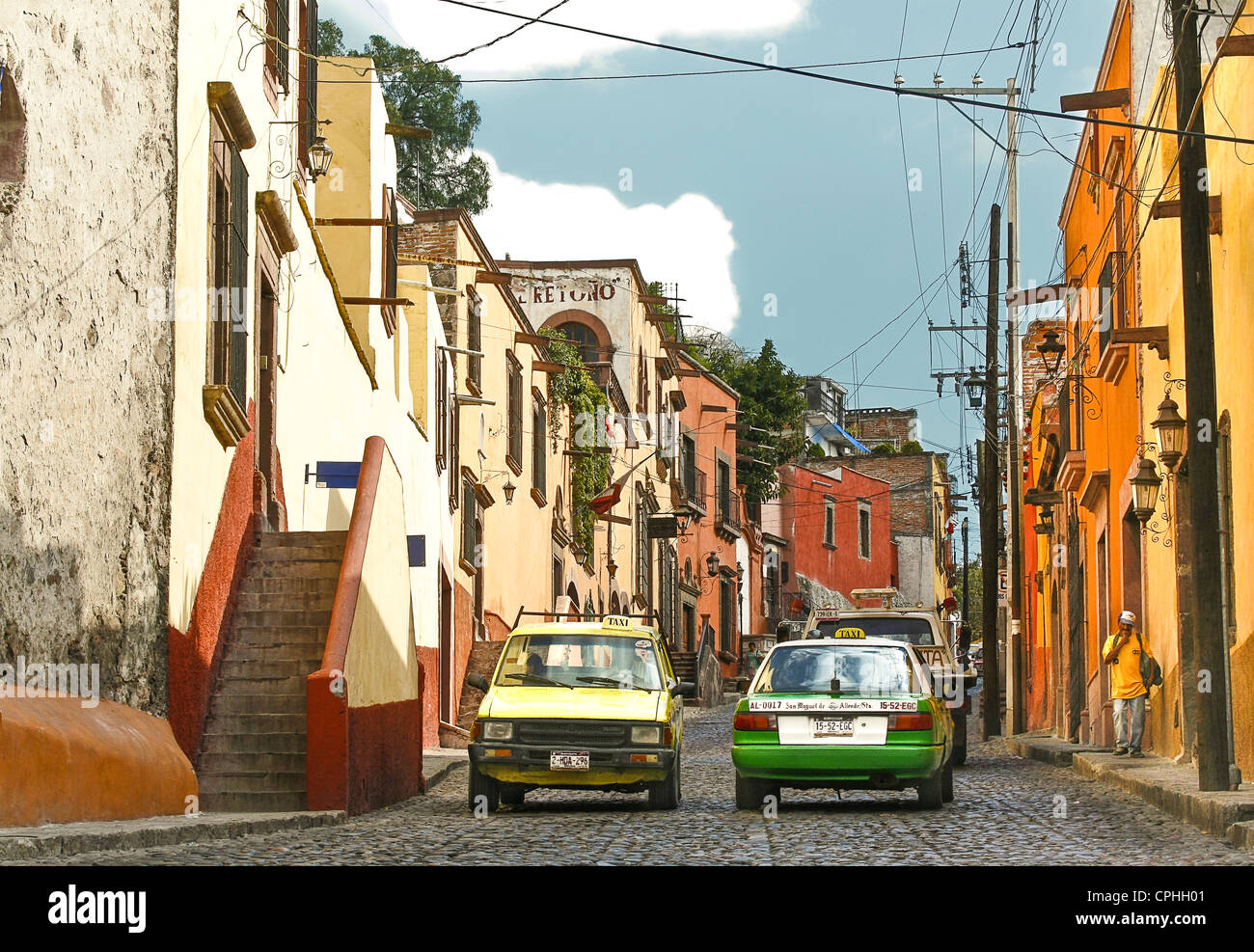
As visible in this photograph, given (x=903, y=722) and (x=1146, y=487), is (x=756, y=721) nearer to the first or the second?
(x=903, y=722)

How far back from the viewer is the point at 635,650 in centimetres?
1673

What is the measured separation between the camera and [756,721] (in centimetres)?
1472

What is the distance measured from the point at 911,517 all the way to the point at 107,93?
7470 cm

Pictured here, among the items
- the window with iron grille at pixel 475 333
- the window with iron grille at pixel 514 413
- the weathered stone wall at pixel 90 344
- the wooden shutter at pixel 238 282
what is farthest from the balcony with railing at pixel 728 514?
the weathered stone wall at pixel 90 344

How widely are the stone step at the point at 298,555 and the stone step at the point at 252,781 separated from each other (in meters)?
3.29

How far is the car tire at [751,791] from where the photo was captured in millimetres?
15117

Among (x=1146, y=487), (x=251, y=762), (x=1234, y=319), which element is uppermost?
(x=1234, y=319)

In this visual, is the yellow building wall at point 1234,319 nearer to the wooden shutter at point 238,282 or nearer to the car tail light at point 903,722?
the car tail light at point 903,722

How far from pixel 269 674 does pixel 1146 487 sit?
35.3 feet

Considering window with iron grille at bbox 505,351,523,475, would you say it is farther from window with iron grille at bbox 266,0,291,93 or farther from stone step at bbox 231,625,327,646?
stone step at bbox 231,625,327,646

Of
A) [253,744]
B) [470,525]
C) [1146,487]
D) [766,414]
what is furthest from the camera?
[766,414]

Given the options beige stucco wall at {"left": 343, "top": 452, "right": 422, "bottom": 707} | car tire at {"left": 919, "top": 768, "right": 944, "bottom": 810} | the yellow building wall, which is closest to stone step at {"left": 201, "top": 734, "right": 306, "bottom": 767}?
beige stucco wall at {"left": 343, "top": 452, "right": 422, "bottom": 707}

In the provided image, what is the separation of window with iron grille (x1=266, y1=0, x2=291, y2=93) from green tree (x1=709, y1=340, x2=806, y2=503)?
47.3 meters

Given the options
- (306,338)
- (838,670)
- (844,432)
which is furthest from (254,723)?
(844,432)
